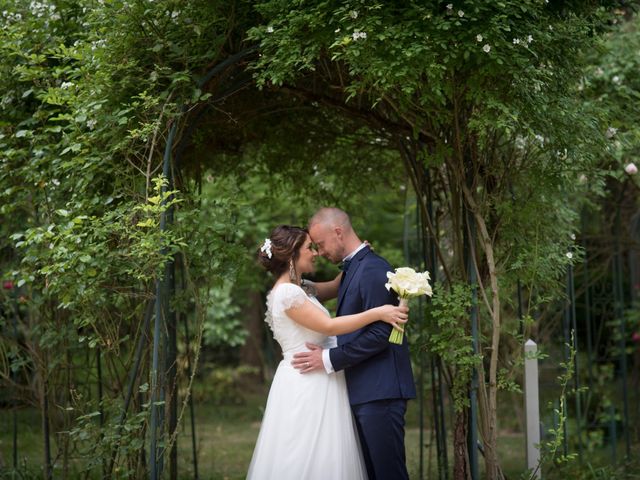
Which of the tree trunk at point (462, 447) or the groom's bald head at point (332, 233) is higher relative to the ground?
the groom's bald head at point (332, 233)

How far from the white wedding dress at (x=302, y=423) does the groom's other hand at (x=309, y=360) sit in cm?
4

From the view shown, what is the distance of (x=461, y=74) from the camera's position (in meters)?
4.04

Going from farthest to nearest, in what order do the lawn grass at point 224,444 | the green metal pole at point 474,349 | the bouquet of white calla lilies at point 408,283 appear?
the lawn grass at point 224,444
the green metal pole at point 474,349
the bouquet of white calla lilies at point 408,283

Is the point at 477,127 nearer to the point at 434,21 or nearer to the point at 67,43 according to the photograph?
the point at 434,21

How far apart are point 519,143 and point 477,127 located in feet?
2.76

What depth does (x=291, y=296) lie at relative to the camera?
4066 mm

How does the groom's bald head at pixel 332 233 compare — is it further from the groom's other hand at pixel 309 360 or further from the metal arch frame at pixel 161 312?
the metal arch frame at pixel 161 312

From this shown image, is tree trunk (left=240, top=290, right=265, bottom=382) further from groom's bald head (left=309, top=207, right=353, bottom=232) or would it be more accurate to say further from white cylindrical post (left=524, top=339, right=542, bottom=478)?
groom's bald head (left=309, top=207, right=353, bottom=232)

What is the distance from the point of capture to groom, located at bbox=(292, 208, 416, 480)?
4039 mm

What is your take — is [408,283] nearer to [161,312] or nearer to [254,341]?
[161,312]

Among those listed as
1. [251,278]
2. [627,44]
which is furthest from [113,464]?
[251,278]

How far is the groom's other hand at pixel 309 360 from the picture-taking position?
4121 mm

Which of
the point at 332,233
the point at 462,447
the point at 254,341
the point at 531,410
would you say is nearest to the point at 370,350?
the point at 332,233

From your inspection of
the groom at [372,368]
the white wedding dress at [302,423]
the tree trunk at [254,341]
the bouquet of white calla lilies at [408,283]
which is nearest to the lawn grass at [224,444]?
the tree trunk at [254,341]
